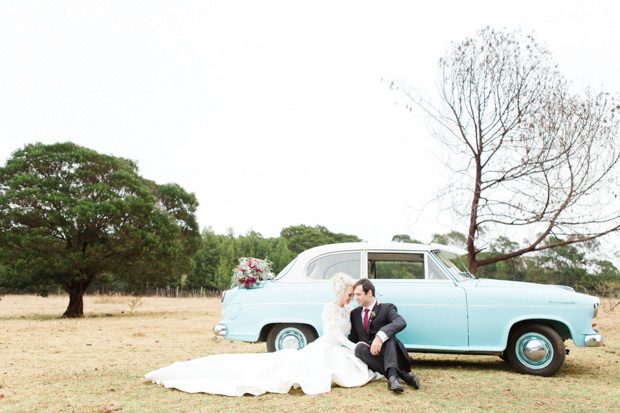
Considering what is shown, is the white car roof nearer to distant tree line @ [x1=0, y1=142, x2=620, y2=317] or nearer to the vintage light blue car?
the vintage light blue car

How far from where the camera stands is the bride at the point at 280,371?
19.0ft

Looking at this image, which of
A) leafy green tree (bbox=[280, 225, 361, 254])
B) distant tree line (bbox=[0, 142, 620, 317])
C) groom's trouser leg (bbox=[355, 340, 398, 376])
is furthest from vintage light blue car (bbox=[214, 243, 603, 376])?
leafy green tree (bbox=[280, 225, 361, 254])

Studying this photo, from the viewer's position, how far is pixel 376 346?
6059 millimetres

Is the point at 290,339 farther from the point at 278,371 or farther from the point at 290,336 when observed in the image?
the point at 278,371

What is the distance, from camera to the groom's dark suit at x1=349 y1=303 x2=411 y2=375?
6125mm

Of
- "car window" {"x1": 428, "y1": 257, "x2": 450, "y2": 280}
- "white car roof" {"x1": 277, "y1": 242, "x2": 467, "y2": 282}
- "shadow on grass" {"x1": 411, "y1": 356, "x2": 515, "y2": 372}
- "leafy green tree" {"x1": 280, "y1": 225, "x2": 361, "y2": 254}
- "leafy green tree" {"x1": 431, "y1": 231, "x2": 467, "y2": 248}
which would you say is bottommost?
"shadow on grass" {"x1": 411, "y1": 356, "x2": 515, "y2": 372}

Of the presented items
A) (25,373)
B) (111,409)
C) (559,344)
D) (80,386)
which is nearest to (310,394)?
(111,409)

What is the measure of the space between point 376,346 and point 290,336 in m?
1.89

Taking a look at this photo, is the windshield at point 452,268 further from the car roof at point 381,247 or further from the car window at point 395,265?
the car window at point 395,265

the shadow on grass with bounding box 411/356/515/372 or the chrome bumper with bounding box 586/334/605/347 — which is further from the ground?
the chrome bumper with bounding box 586/334/605/347

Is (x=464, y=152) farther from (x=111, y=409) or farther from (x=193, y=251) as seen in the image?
(x=193, y=251)

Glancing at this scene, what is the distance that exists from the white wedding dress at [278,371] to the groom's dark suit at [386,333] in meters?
0.14

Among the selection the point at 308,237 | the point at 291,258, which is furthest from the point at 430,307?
the point at 308,237

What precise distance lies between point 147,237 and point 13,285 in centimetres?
614
